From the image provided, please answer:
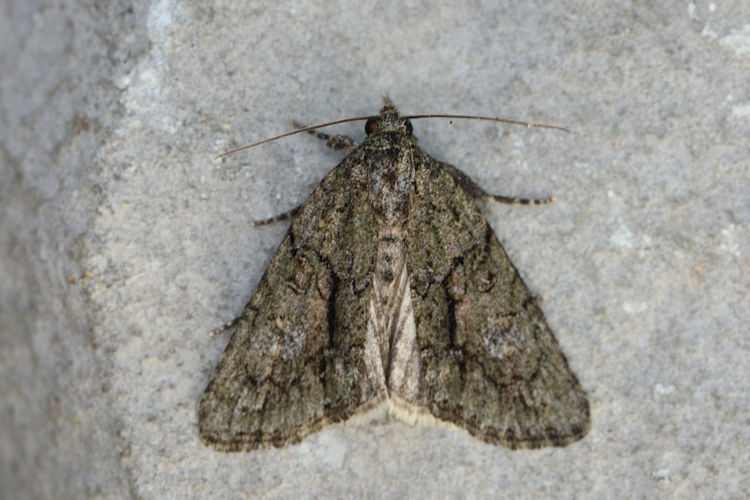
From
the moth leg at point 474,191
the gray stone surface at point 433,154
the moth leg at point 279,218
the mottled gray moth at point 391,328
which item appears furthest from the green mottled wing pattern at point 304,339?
the moth leg at point 474,191

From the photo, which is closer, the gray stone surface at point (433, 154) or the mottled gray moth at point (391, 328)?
the mottled gray moth at point (391, 328)

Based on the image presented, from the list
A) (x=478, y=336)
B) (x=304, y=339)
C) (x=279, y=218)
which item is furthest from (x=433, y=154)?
(x=304, y=339)

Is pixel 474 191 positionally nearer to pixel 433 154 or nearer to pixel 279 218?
pixel 433 154

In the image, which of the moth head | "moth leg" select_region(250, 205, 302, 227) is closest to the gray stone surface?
"moth leg" select_region(250, 205, 302, 227)

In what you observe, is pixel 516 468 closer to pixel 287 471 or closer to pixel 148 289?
pixel 287 471

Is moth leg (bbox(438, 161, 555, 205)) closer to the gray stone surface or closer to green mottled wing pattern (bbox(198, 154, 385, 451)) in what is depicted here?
the gray stone surface

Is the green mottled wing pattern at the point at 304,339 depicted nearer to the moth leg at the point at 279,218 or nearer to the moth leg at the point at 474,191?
the moth leg at the point at 279,218
